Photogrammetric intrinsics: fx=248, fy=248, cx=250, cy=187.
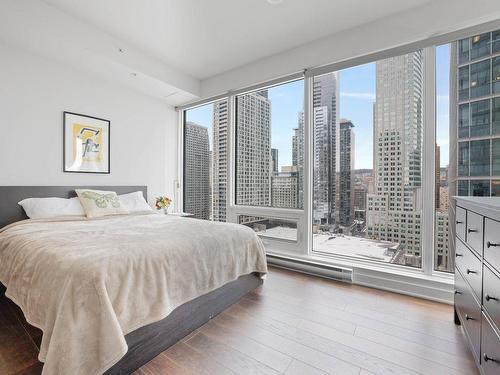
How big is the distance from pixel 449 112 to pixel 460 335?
193cm

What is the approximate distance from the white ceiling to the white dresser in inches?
84.4

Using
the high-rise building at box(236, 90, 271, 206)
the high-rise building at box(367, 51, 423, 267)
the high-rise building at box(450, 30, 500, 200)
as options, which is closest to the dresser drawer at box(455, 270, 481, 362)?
the high-rise building at box(367, 51, 423, 267)

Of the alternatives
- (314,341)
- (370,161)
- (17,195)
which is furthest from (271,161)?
(17,195)

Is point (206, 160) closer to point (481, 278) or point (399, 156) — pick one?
point (399, 156)

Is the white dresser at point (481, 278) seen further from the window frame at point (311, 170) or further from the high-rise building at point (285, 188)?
the high-rise building at point (285, 188)

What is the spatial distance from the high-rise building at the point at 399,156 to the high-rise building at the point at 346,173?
0.73 feet

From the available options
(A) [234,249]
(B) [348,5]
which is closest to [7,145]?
(A) [234,249]

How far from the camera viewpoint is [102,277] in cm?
124

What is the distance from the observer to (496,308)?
1081 millimetres

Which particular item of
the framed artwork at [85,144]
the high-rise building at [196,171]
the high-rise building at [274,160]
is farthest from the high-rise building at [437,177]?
the framed artwork at [85,144]

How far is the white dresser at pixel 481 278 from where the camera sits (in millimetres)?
1095

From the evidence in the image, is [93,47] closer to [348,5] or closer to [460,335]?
[348,5]

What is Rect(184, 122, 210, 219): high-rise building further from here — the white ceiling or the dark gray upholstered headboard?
the dark gray upholstered headboard

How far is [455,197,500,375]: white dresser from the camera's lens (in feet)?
3.59
